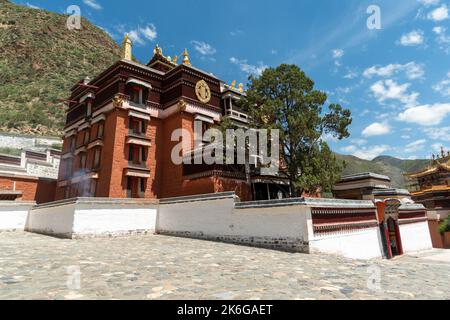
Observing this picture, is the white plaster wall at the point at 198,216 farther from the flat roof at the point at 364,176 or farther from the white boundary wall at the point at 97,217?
the flat roof at the point at 364,176

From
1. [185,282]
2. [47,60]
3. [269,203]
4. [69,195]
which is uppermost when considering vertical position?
[47,60]

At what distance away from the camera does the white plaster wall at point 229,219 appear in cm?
1066

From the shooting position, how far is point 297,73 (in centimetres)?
1673

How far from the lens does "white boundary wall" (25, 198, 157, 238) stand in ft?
47.1

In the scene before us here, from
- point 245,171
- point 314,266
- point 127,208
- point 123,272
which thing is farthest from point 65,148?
point 314,266

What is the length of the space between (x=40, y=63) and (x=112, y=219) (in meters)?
67.8

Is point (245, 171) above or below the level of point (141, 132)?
below

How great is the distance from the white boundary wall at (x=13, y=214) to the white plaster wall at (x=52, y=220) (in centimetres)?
44

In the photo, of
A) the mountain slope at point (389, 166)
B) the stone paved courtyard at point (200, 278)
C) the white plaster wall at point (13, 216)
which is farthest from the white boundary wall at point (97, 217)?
the mountain slope at point (389, 166)

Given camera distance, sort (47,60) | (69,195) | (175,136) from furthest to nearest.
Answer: (47,60), (69,195), (175,136)

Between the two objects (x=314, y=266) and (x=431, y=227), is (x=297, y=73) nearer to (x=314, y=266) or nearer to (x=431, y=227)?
(x=314, y=266)

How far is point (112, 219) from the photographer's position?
49.8 ft

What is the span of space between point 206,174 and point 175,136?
525 cm

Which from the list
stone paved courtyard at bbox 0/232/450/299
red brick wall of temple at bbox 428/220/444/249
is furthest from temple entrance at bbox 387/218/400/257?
red brick wall of temple at bbox 428/220/444/249
